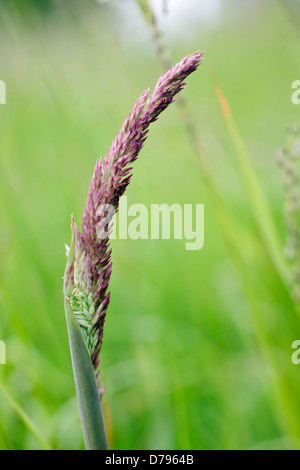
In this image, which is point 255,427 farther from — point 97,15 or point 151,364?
point 97,15

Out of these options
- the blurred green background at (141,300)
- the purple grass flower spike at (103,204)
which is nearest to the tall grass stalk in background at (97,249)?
the purple grass flower spike at (103,204)

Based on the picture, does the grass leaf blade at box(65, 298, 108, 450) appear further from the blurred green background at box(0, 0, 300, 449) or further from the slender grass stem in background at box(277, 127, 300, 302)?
the slender grass stem in background at box(277, 127, 300, 302)

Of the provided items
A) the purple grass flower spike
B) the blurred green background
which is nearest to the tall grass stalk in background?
the purple grass flower spike

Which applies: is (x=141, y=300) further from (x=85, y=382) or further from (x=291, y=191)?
(x=85, y=382)

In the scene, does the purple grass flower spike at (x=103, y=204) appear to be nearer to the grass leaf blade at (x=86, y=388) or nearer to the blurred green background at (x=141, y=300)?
the grass leaf blade at (x=86, y=388)

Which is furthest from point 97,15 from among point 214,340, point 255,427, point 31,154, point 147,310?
point 255,427
